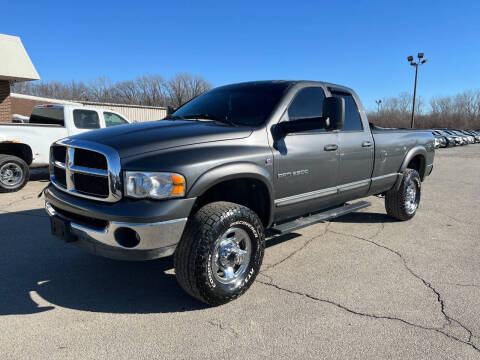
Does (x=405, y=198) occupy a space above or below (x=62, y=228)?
below

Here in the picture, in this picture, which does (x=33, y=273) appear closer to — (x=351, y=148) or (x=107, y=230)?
(x=107, y=230)

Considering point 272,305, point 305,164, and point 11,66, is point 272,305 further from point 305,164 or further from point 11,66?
point 11,66

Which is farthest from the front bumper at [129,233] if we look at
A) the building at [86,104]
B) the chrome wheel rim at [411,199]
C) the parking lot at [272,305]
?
the building at [86,104]

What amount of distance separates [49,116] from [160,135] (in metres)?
7.32

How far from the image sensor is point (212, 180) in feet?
9.30

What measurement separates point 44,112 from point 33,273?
6718mm

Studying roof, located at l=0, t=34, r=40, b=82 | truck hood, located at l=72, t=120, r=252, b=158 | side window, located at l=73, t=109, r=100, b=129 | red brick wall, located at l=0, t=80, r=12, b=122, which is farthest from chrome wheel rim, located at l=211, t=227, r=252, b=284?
red brick wall, located at l=0, t=80, r=12, b=122

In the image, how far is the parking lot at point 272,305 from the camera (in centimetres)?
245

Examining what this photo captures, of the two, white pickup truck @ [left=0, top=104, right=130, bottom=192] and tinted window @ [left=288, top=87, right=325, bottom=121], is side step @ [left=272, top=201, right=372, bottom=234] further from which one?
white pickup truck @ [left=0, top=104, right=130, bottom=192]

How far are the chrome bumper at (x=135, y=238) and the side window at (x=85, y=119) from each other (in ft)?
22.9

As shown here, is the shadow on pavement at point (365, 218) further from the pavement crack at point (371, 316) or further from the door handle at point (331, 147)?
the pavement crack at point (371, 316)

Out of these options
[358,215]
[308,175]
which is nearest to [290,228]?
[308,175]

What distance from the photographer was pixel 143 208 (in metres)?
2.55

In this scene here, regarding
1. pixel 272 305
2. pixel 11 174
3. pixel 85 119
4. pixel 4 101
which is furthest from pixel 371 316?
pixel 4 101
